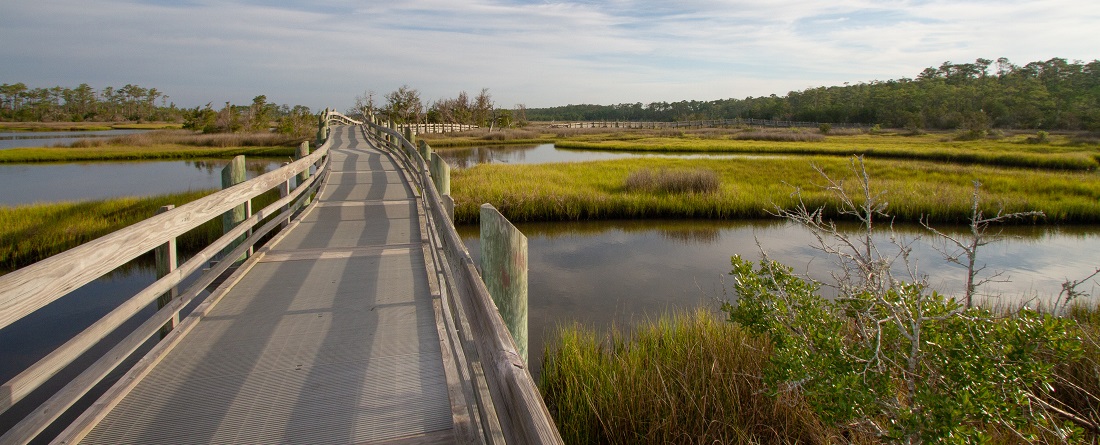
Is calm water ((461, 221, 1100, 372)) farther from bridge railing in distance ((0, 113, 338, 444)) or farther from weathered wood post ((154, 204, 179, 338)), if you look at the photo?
bridge railing in distance ((0, 113, 338, 444))

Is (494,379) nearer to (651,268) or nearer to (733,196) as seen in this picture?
(651,268)

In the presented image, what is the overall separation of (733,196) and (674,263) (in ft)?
19.8

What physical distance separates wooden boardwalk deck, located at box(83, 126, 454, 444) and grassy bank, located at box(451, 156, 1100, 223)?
29.2ft

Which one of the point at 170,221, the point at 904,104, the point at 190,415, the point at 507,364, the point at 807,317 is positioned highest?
the point at 904,104

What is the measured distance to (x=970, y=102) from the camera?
6391 centimetres

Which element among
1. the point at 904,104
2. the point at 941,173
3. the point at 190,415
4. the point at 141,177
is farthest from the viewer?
the point at 904,104

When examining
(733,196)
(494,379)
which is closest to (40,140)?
(733,196)

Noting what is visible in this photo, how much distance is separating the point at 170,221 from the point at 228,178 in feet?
10.3

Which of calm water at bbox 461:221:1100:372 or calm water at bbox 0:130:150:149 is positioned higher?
calm water at bbox 0:130:150:149

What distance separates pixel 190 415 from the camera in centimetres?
262

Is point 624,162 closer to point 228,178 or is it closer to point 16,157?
point 228,178

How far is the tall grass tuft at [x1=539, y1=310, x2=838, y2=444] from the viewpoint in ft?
12.7

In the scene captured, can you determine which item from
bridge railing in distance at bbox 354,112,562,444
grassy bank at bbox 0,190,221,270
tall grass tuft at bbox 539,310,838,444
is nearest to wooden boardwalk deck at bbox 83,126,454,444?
bridge railing in distance at bbox 354,112,562,444

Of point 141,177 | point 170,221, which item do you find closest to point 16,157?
point 141,177
